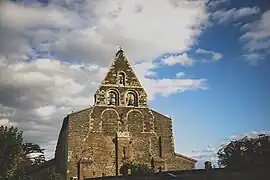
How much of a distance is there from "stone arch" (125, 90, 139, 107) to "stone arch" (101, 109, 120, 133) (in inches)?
78.0

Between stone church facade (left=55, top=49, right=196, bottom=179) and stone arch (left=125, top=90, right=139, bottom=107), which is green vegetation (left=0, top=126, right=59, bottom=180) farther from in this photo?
stone arch (left=125, top=90, right=139, bottom=107)

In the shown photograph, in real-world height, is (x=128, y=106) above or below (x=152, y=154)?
above

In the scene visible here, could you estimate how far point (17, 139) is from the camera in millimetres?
28391

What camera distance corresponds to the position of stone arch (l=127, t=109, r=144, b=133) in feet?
124

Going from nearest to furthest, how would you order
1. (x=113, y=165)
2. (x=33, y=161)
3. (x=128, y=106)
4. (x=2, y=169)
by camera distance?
(x=2, y=169) < (x=113, y=165) < (x=128, y=106) < (x=33, y=161)

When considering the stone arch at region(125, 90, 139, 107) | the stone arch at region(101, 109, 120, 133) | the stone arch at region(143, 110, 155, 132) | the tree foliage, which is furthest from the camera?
the stone arch at region(125, 90, 139, 107)

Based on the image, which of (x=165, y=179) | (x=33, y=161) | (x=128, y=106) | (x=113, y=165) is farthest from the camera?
(x=33, y=161)

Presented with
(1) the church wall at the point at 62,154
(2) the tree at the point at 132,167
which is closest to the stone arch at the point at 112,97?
(1) the church wall at the point at 62,154

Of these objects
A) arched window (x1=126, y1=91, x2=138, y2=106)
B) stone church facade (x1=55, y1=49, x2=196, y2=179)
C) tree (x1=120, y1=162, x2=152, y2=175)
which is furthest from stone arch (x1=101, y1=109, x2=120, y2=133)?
tree (x1=120, y1=162, x2=152, y2=175)

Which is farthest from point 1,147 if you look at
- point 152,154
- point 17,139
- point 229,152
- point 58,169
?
point 229,152

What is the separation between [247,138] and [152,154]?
9922 mm

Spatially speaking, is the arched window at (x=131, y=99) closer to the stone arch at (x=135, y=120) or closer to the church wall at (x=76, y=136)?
the stone arch at (x=135, y=120)

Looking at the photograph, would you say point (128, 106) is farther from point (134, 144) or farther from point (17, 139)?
point (17, 139)

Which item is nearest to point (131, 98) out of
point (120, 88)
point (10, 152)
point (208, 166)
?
point (120, 88)
